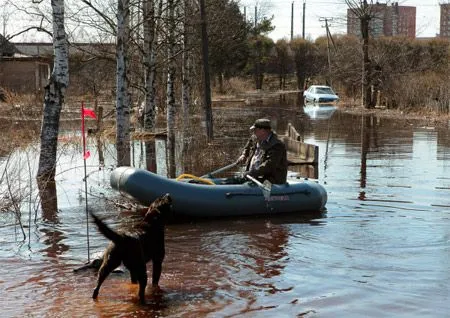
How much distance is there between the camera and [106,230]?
553 centimetres

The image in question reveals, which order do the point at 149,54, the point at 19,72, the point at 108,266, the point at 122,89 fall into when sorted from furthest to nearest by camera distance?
the point at 19,72, the point at 149,54, the point at 122,89, the point at 108,266

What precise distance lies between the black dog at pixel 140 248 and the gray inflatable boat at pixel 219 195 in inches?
121

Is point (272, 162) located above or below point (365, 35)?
below

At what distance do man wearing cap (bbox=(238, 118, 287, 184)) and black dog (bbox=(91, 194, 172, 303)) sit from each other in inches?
151

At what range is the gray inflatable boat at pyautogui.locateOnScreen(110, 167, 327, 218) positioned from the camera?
30.6 feet

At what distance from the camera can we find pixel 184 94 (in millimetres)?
23875

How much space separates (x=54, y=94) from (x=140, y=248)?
23.1 feet

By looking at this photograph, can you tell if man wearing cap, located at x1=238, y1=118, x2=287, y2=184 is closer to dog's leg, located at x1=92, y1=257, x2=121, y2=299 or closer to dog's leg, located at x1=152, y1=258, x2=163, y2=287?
dog's leg, located at x1=152, y1=258, x2=163, y2=287

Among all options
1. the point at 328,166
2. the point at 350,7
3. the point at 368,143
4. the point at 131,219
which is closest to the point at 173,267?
the point at 131,219

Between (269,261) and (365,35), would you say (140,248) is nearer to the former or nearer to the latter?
(269,261)

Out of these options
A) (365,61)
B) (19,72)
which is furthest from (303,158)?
(19,72)

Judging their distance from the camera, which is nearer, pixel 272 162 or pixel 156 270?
pixel 156 270

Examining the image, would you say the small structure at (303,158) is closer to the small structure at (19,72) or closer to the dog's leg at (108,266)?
the dog's leg at (108,266)

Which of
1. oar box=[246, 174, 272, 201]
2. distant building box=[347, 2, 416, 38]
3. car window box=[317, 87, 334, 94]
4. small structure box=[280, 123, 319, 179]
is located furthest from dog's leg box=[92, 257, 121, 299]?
distant building box=[347, 2, 416, 38]
